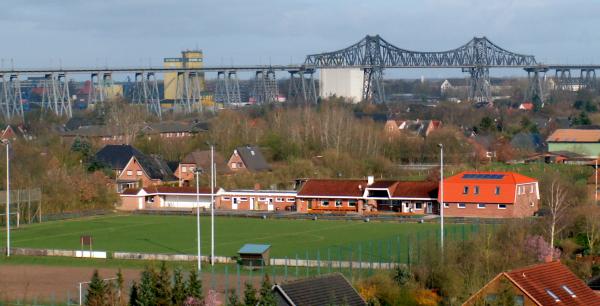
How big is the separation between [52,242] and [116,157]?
11.7m

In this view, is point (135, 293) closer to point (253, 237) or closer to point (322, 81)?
point (253, 237)

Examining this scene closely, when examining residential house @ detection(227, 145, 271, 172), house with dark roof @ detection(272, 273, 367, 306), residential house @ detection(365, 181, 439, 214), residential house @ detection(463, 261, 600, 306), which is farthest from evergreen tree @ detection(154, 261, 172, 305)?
residential house @ detection(227, 145, 271, 172)

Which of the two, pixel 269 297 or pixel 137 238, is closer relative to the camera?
pixel 269 297

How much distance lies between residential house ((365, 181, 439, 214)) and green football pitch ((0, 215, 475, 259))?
188 centimetres

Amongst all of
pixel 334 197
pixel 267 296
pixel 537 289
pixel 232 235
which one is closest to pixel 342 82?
pixel 334 197

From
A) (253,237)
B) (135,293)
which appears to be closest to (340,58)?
(253,237)

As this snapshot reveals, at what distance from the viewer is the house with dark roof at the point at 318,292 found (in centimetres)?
1357

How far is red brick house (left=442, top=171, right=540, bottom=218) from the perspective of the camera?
2855 centimetres

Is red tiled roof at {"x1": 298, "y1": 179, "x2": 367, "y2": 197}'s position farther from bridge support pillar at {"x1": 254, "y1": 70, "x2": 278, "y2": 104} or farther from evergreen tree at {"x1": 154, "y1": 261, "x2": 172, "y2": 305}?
bridge support pillar at {"x1": 254, "y1": 70, "x2": 278, "y2": 104}

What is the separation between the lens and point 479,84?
3243 inches

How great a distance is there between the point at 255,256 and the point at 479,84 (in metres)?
63.2

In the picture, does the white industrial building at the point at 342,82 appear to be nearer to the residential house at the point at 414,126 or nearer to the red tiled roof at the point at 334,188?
the residential house at the point at 414,126

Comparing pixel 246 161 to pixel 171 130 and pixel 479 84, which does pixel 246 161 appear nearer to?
pixel 171 130

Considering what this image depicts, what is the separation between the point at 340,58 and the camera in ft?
260
